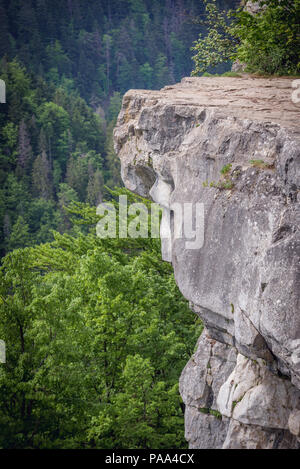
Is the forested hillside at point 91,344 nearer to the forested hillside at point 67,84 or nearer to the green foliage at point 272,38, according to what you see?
the green foliage at point 272,38

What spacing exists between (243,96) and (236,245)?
4.77 metres

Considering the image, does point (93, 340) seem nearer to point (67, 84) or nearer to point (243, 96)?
point (243, 96)

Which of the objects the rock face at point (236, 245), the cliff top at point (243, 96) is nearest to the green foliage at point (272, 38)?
the cliff top at point (243, 96)

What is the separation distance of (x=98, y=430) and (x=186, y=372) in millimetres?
2609

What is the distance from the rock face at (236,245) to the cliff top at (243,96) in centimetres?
4

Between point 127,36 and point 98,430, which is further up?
point 127,36

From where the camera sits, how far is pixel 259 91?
12.1 m

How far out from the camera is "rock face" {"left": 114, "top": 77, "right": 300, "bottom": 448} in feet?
25.5

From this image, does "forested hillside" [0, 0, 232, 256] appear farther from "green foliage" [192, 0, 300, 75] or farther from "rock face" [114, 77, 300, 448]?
"rock face" [114, 77, 300, 448]

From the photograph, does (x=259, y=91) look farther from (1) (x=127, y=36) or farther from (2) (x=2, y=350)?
(1) (x=127, y=36)

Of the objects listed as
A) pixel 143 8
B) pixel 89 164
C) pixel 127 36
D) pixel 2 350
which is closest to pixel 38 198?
pixel 89 164

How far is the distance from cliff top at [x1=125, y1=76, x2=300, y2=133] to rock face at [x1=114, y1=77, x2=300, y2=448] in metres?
0.04

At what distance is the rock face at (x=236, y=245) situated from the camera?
777cm

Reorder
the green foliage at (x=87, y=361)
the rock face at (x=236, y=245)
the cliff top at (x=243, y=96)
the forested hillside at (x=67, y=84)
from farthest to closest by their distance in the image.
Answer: the forested hillside at (x=67, y=84) → the green foliage at (x=87, y=361) → the cliff top at (x=243, y=96) → the rock face at (x=236, y=245)
